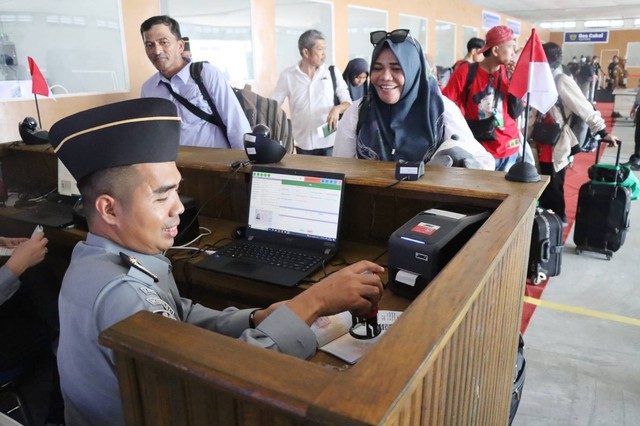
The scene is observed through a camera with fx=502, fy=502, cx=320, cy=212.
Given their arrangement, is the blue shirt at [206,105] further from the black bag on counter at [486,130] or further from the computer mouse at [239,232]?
the black bag on counter at [486,130]

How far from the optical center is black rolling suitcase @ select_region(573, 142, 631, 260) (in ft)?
11.3

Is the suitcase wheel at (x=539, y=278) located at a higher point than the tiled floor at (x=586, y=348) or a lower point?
higher

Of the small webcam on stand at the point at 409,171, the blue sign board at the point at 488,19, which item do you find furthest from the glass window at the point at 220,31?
the blue sign board at the point at 488,19

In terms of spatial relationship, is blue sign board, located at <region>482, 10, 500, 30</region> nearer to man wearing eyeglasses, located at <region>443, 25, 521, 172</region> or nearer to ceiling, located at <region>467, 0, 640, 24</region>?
ceiling, located at <region>467, 0, 640, 24</region>

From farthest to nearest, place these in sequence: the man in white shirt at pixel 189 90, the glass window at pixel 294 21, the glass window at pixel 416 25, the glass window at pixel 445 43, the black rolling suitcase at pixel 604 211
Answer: the glass window at pixel 445 43
the glass window at pixel 416 25
the glass window at pixel 294 21
the black rolling suitcase at pixel 604 211
the man in white shirt at pixel 189 90

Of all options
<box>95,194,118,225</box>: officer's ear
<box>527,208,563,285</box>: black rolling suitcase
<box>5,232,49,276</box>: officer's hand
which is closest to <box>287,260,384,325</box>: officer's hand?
<box>95,194,118,225</box>: officer's ear

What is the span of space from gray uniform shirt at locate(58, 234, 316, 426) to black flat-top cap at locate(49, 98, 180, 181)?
A: 172 mm

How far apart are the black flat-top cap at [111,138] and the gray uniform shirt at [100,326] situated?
0.17 metres

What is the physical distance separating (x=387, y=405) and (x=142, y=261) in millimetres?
745

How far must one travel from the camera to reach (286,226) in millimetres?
1741

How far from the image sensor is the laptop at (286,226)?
5.29 feet

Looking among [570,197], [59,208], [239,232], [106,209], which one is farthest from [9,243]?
[570,197]

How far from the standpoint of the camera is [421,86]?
6.89 feet

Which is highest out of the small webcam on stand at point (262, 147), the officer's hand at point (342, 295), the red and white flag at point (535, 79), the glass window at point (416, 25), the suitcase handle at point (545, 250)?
the glass window at point (416, 25)
